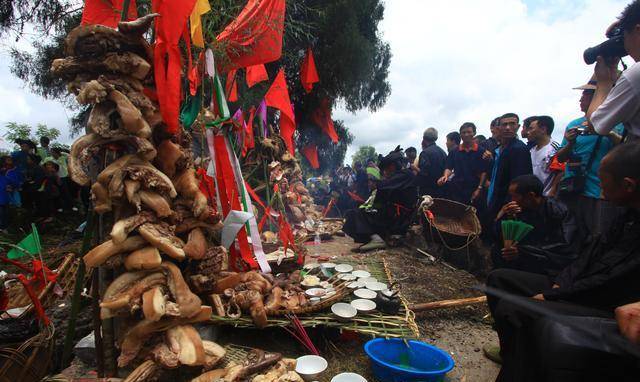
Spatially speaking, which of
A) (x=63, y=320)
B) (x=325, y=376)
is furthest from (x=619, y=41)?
(x=63, y=320)

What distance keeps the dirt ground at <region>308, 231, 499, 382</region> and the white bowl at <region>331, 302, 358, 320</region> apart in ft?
1.21

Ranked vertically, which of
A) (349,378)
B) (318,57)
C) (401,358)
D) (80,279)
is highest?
(318,57)

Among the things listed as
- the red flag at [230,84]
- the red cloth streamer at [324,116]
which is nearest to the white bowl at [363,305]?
the red flag at [230,84]

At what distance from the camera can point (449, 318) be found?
380 centimetres

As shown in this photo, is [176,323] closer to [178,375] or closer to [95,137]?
[178,375]

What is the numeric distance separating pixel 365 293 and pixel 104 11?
137 inches

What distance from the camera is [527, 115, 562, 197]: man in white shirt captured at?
14.8ft

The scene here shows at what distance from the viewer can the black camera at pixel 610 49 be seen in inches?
113

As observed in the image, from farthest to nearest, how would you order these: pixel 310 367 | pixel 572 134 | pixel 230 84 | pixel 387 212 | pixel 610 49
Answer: pixel 387 212, pixel 230 84, pixel 572 134, pixel 610 49, pixel 310 367

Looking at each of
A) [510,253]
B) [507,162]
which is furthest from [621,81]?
[507,162]

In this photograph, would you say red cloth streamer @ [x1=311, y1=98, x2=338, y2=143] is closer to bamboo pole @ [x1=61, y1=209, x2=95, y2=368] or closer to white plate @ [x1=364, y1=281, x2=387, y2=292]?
white plate @ [x1=364, y1=281, x2=387, y2=292]

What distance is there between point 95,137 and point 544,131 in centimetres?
539

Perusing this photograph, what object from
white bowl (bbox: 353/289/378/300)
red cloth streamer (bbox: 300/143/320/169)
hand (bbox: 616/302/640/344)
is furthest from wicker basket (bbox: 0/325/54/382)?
red cloth streamer (bbox: 300/143/320/169)

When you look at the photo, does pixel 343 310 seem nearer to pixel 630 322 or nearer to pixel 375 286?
pixel 375 286
